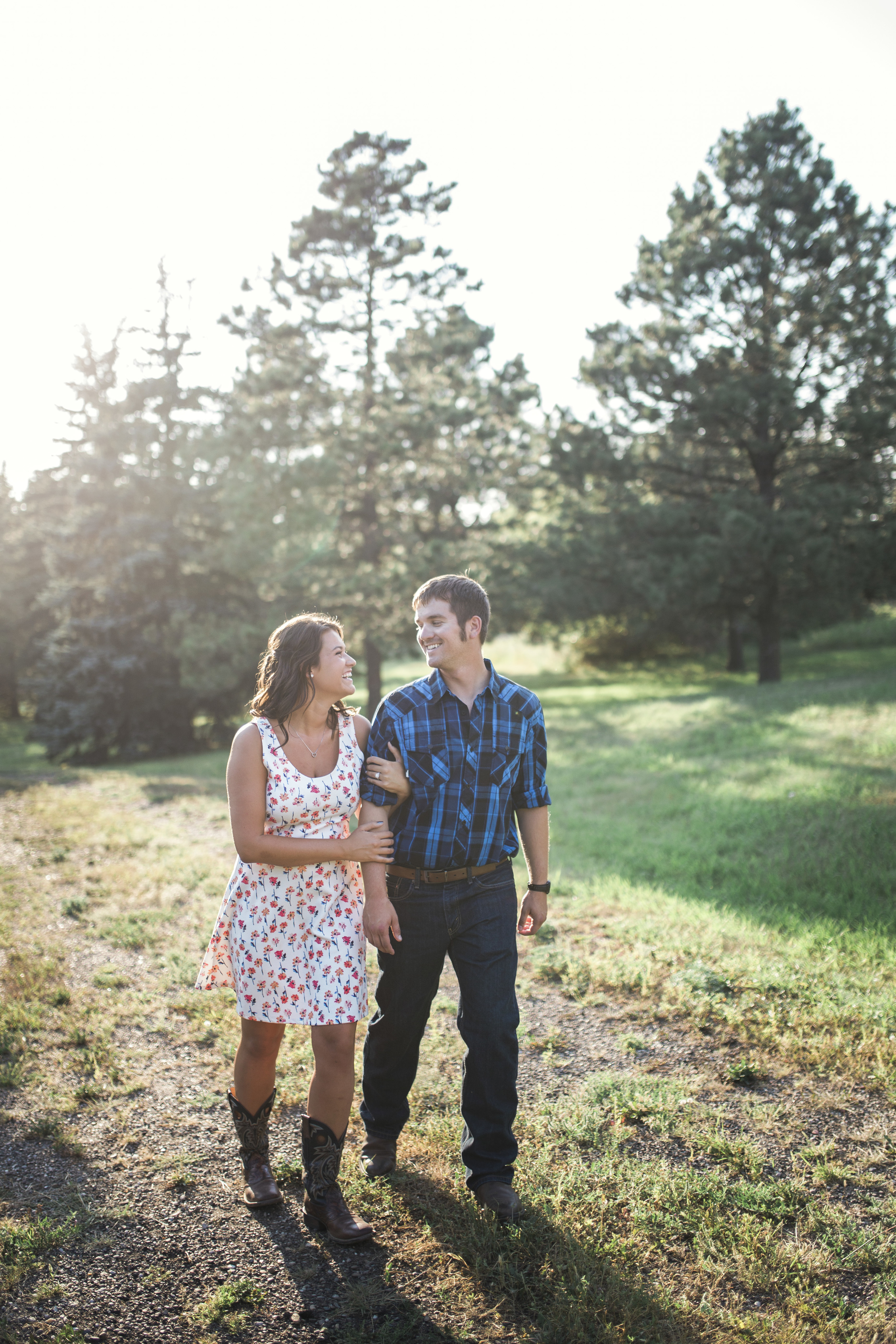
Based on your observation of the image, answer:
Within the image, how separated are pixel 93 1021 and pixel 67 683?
16770 millimetres

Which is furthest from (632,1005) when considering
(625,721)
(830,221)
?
(830,221)

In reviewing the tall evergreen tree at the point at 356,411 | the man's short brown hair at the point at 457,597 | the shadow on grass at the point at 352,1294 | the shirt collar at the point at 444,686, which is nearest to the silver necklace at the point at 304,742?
the shirt collar at the point at 444,686

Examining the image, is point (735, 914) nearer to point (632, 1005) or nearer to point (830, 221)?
point (632, 1005)

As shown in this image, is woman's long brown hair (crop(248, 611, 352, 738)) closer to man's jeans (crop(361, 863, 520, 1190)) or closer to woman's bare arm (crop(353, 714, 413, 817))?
woman's bare arm (crop(353, 714, 413, 817))

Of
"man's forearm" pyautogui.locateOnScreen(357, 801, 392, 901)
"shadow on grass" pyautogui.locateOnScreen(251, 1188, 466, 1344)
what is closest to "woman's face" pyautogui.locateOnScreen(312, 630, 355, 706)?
"man's forearm" pyautogui.locateOnScreen(357, 801, 392, 901)

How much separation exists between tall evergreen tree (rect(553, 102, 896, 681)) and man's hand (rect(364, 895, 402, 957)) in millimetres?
16027

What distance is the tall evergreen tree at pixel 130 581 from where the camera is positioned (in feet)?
64.6

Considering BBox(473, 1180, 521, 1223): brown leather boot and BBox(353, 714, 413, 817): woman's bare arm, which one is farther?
BBox(353, 714, 413, 817): woman's bare arm

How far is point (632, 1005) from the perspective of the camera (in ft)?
15.8

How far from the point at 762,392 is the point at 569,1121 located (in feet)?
58.2

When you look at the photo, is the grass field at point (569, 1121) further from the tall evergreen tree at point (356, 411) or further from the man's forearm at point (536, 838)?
the tall evergreen tree at point (356, 411)

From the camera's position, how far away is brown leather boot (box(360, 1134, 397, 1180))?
327 cm

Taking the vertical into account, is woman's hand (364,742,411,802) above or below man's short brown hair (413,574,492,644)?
below

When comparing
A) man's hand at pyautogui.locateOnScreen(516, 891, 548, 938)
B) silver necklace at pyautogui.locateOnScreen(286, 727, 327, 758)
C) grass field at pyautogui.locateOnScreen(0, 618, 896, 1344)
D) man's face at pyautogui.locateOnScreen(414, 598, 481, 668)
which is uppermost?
man's face at pyautogui.locateOnScreen(414, 598, 481, 668)
